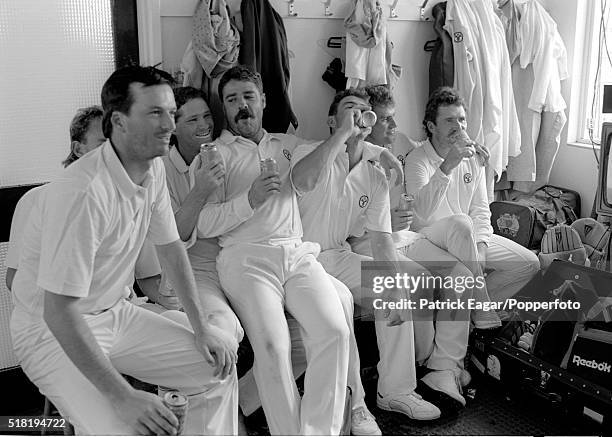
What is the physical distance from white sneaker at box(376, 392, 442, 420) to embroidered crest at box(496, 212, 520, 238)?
52.2 inches

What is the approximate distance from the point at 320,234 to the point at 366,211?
0.73ft

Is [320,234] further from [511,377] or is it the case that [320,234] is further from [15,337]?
[15,337]

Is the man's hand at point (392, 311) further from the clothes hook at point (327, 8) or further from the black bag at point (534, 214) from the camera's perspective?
the clothes hook at point (327, 8)

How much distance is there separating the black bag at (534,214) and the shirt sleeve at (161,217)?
7.23 ft

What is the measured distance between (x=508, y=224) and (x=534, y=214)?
145mm

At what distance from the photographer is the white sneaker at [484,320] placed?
9.66 ft

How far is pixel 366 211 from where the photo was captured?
2895 millimetres

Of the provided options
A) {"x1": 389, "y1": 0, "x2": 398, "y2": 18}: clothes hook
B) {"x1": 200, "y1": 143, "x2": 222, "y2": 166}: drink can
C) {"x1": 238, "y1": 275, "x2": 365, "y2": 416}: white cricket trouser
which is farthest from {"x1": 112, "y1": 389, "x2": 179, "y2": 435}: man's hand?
{"x1": 389, "y1": 0, "x2": 398, "y2": 18}: clothes hook

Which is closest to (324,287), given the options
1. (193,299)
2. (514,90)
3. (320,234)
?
(320,234)

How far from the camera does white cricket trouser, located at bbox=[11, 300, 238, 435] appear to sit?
1769 mm

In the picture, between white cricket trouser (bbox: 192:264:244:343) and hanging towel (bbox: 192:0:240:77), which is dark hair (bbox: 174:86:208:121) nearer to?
Answer: hanging towel (bbox: 192:0:240:77)

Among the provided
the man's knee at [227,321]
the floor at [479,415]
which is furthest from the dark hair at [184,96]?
the floor at [479,415]

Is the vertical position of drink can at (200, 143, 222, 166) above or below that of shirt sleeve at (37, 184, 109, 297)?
above

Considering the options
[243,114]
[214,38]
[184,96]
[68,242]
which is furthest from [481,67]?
[68,242]
